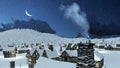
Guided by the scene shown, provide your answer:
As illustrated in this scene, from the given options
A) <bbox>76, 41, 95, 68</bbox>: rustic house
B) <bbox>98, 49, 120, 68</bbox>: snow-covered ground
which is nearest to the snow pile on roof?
<bbox>76, 41, 95, 68</bbox>: rustic house

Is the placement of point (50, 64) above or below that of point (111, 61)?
above

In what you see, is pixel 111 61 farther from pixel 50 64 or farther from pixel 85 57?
pixel 85 57

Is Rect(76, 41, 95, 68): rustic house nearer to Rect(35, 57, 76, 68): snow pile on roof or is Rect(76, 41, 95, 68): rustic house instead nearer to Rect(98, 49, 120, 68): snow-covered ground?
Rect(35, 57, 76, 68): snow pile on roof

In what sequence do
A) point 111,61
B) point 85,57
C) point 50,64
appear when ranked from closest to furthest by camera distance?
point 85,57, point 50,64, point 111,61

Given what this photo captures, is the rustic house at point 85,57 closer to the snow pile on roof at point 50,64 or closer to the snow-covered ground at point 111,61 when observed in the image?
the snow pile on roof at point 50,64

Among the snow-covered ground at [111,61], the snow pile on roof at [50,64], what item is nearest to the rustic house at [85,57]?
the snow pile on roof at [50,64]

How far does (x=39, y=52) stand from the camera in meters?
74.0

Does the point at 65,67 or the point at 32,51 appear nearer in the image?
the point at 65,67

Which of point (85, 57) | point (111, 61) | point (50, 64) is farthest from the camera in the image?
point (111, 61)

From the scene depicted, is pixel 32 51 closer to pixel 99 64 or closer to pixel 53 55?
pixel 53 55

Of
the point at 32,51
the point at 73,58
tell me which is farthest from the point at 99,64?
the point at 32,51

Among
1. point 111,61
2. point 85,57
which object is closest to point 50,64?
point 85,57

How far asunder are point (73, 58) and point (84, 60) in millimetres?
58883

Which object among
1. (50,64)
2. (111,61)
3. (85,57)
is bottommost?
(111,61)
